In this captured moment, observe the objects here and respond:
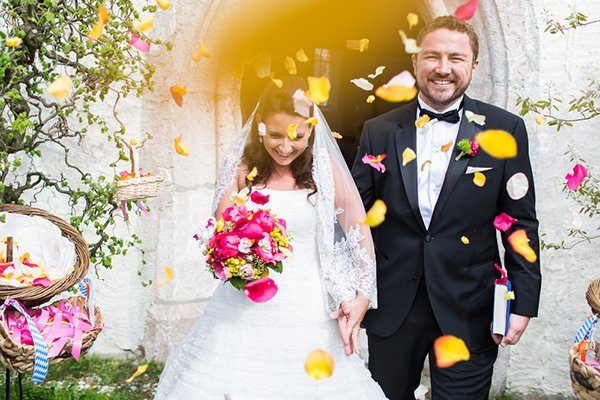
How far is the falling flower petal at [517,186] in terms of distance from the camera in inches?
107

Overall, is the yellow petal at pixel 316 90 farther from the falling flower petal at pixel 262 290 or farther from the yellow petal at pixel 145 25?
the yellow petal at pixel 145 25

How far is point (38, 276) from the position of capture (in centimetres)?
277

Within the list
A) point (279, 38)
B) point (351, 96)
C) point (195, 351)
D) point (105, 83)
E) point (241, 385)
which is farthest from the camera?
point (351, 96)

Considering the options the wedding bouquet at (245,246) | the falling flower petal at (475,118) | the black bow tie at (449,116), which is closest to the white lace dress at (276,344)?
the wedding bouquet at (245,246)

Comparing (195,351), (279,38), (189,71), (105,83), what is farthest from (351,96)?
(195,351)

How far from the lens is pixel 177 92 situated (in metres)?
4.31

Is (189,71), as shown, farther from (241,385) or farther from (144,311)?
(241,385)

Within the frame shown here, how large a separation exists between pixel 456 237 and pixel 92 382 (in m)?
2.65

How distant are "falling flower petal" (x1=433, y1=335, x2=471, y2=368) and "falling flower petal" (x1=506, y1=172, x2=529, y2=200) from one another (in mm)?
649

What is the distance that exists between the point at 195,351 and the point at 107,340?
1945 mm

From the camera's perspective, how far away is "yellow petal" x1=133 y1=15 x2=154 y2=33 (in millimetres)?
3555

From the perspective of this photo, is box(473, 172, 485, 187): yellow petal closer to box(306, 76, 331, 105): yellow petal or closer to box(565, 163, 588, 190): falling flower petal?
box(306, 76, 331, 105): yellow petal

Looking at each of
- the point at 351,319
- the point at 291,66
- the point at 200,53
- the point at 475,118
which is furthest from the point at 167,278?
the point at 475,118

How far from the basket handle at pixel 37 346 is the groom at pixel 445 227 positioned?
4.56ft
